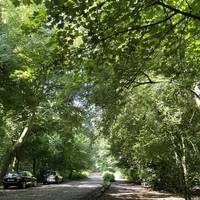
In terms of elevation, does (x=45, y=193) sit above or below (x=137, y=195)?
above

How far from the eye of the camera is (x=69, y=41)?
5.55m

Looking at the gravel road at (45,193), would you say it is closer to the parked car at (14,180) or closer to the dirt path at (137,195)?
the parked car at (14,180)

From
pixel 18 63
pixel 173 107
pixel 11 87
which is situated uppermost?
pixel 18 63

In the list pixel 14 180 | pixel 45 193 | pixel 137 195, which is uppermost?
pixel 14 180

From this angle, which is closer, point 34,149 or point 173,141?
point 173,141

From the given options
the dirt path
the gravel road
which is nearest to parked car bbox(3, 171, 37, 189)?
the gravel road

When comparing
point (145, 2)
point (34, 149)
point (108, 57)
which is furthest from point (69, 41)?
point (34, 149)

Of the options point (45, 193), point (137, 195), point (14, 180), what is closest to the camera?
point (137, 195)

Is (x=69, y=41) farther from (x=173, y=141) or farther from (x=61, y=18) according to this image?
(x=173, y=141)

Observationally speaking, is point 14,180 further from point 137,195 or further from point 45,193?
point 137,195

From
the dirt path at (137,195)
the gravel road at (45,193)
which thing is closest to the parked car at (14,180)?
the gravel road at (45,193)

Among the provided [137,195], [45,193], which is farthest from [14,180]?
[137,195]

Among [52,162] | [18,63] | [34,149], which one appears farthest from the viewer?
[52,162]

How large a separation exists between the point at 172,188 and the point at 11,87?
15.7m
